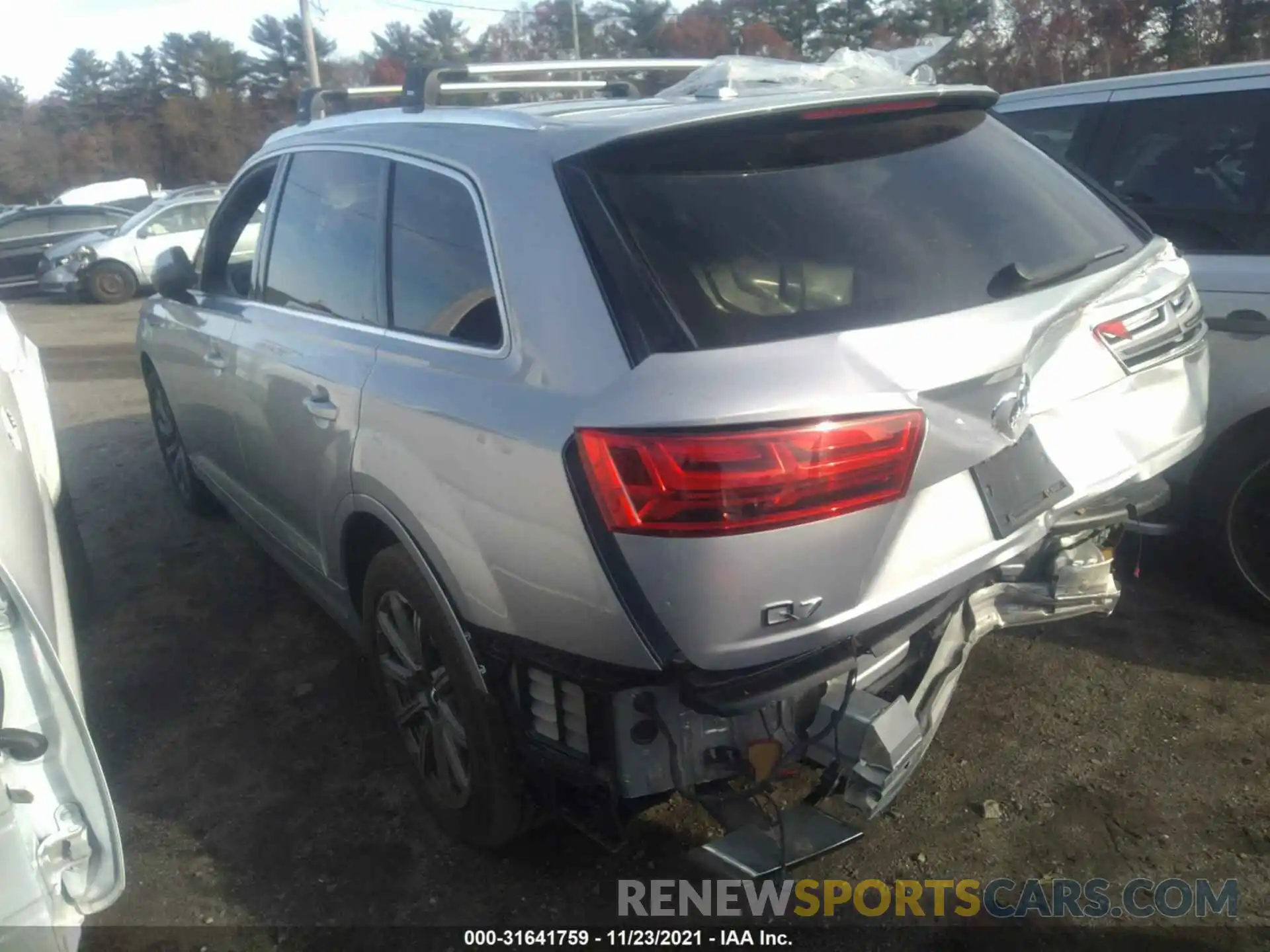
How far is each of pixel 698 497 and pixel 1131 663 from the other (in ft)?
7.78

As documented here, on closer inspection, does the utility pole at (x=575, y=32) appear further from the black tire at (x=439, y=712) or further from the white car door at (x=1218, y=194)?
the black tire at (x=439, y=712)

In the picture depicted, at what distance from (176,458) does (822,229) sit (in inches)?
171

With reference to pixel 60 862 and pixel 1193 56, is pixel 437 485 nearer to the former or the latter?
pixel 60 862

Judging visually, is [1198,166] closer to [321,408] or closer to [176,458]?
[321,408]

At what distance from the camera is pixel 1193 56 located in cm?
2536

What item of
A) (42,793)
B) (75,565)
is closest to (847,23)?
(75,565)

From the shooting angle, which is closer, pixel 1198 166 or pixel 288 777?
pixel 288 777

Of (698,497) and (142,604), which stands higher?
(698,497)

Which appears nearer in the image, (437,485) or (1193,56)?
(437,485)

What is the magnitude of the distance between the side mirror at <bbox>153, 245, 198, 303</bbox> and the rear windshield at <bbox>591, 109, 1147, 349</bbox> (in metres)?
2.82

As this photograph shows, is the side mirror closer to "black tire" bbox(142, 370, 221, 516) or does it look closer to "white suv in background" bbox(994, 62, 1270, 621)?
"black tire" bbox(142, 370, 221, 516)

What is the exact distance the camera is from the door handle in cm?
305

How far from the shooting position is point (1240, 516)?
369 cm

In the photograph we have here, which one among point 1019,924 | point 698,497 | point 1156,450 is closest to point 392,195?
point 698,497
